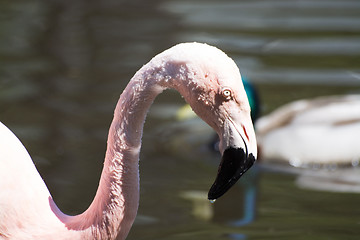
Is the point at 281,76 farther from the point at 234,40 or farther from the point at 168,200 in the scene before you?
the point at 168,200

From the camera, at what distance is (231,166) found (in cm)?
320

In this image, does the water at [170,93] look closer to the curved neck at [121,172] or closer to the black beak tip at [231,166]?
the curved neck at [121,172]

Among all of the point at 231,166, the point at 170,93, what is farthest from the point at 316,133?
the point at 231,166

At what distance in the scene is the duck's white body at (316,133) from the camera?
7.19 m

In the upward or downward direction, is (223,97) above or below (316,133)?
above

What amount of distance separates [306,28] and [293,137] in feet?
10.1

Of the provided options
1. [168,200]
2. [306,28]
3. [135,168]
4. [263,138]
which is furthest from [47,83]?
[135,168]

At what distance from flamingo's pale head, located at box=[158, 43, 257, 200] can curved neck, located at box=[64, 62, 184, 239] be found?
21 cm

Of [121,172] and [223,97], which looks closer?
[223,97]

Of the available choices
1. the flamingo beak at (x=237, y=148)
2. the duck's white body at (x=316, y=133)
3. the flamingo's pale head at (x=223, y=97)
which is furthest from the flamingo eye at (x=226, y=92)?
the duck's white body at (x=316, y=133)

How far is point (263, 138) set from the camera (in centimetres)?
755

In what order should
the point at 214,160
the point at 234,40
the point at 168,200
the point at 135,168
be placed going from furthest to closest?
the point at 234,40 < the point at 214,160 < the point at 168,200 < the point at 135,168

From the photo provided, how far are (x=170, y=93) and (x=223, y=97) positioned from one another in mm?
5201

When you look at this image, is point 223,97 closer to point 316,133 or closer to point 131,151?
point 131,151
